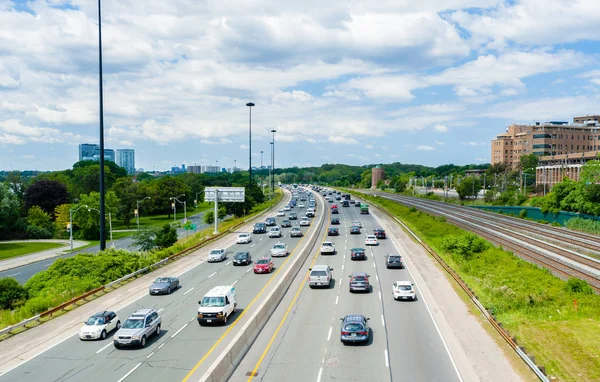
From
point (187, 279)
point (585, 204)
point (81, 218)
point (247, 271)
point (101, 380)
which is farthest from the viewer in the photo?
point (81, 218)

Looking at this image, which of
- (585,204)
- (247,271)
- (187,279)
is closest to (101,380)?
(187,279)

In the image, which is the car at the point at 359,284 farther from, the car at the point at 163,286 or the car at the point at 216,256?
the car at the point at 216,256

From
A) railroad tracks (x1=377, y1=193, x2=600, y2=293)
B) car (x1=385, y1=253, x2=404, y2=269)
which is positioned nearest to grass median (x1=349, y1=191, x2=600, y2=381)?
railroad tracks (x1=377, y1=193, x2=600, y2=293)

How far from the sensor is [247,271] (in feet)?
148

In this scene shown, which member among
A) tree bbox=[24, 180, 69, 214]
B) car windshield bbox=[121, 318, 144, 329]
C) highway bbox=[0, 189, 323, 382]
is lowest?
highway bbox=[0, 189, 323, 382]

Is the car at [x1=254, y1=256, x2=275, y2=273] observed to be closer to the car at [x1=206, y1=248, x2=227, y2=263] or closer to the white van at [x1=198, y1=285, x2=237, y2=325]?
the car at [x1=206, y1=248, x2=227, y2=263]

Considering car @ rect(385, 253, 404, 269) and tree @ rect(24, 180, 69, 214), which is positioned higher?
tree @ rect(24, 180, 69, 214)

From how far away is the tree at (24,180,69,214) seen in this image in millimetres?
110938

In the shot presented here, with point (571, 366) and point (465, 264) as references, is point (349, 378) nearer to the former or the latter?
point (571, 366)

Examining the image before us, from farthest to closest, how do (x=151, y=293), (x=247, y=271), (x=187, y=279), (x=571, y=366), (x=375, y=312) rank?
(x=247, y=271)
(x=187, y=279)
(x=151, y=293)
(x=375, y=312)
(x=571, y=366)

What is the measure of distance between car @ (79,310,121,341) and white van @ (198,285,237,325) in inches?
185

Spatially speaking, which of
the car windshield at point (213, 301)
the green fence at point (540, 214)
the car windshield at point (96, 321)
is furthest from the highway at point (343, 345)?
the green fence at point (540, 214)

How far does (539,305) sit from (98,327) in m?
26.2

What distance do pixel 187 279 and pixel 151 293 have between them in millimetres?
6130
